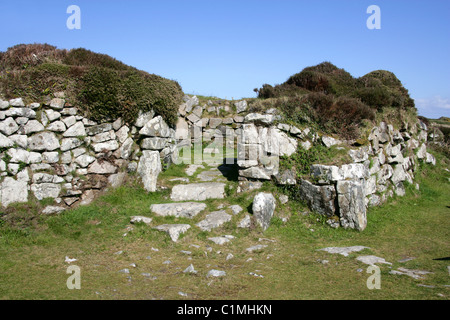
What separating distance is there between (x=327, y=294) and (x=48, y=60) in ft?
44.3

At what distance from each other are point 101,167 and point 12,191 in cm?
304

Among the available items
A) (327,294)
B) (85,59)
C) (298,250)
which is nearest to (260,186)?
(298,250)

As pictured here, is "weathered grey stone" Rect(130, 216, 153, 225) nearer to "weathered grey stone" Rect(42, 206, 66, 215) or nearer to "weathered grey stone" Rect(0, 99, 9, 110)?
"weathered grey stone" Rect(42, 206, 66, 215)

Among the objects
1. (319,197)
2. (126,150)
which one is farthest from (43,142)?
(319,197)

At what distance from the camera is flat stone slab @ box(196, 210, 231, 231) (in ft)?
35.9

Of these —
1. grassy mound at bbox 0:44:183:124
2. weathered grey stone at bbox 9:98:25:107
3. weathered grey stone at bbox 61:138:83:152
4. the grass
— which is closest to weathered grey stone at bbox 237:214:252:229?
the grass

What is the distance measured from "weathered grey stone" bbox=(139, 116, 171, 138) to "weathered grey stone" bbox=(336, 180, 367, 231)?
306 inches

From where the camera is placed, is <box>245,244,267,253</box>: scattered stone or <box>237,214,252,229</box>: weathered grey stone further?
<box>237,214,252,229</box>: weathered grey stone

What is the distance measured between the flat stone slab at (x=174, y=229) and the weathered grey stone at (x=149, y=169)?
10.0ft

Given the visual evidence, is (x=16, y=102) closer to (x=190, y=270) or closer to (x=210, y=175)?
(x=210, y=175)

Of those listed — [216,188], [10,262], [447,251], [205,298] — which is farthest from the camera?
[216,188]

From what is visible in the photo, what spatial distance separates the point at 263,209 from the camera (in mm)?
11289

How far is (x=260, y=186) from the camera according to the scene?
12.9 metres
